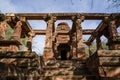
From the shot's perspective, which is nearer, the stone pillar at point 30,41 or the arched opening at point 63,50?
the stone pillar at point 30,41

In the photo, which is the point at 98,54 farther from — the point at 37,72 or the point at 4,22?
the point at 4,22

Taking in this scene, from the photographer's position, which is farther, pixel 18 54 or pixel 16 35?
pixel 16 35

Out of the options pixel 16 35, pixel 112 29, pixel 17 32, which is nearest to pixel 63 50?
pixel 17 32

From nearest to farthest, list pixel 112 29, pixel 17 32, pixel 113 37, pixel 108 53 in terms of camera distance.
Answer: pixel 108 53 < pixel 113 37 < pixel 112 29 < pixel 17 32

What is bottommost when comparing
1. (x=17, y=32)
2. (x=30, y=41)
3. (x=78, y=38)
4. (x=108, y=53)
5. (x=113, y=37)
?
(x=108, y=53)

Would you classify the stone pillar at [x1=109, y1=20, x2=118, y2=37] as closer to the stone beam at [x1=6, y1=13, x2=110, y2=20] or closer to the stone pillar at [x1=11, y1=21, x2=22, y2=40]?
the stone beam at [x1=6, y1=13, x2=110, y2=20]

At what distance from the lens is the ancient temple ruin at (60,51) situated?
5234 millimetres

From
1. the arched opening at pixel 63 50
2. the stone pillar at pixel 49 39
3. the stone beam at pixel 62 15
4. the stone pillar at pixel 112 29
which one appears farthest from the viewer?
the arched opening at pixel 63 50

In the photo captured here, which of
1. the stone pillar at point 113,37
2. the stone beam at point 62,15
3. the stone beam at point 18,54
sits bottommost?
the stone beam at point 18,54

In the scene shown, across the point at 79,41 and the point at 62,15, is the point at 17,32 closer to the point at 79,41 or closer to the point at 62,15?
the point at 62,15

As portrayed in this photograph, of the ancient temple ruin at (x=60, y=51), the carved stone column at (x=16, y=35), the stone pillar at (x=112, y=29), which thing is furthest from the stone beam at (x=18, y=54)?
the stone pillar at (x=112, y=29)

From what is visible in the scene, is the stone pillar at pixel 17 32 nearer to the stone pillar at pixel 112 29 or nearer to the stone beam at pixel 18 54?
the stone pillar at pixel 112 29

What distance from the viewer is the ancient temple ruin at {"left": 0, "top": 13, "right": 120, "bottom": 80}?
17.2 feet

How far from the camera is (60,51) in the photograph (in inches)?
880
